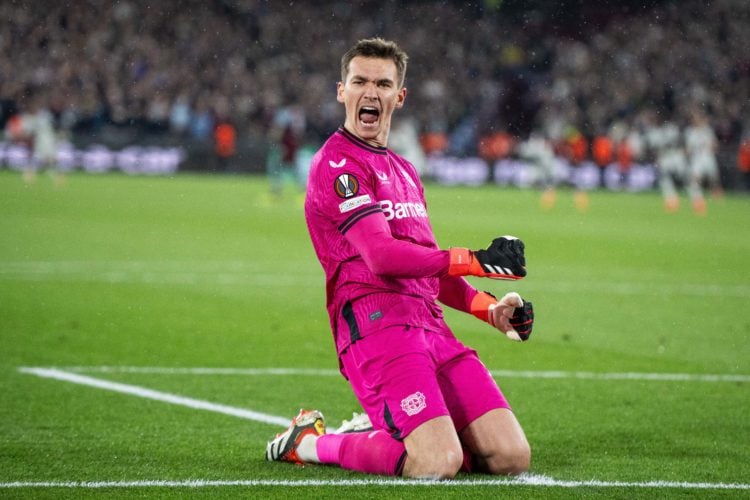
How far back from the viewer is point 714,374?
8.88m

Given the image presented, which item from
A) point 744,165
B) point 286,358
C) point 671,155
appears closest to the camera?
point 286,358

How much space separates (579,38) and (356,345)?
42711mm

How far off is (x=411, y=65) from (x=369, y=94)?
1616 inches

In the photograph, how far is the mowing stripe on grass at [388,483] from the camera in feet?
17.2

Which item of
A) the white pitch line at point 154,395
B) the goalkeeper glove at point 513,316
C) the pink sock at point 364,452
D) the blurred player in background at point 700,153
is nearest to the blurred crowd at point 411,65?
the blurred player in background at point 700,153

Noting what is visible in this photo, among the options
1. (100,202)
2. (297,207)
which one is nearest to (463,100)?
(297,207)

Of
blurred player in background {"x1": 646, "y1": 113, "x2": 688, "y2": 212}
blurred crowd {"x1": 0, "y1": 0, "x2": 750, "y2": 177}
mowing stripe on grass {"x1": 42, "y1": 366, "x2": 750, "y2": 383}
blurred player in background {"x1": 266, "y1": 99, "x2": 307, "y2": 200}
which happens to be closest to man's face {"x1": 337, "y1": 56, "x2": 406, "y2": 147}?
mowing stripe on grass {"x1": 42, "y1": 366, "x2": 750, "y2": 383}

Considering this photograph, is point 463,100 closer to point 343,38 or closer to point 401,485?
point 343,38

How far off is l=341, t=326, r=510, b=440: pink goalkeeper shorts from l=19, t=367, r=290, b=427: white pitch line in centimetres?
140

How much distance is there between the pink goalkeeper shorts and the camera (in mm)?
5508

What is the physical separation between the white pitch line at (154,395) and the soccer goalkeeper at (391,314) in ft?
3.54

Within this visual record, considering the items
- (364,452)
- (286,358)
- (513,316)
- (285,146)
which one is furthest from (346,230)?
(285,146)

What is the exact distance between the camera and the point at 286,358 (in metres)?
9.30

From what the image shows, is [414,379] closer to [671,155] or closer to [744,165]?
[671,155]
